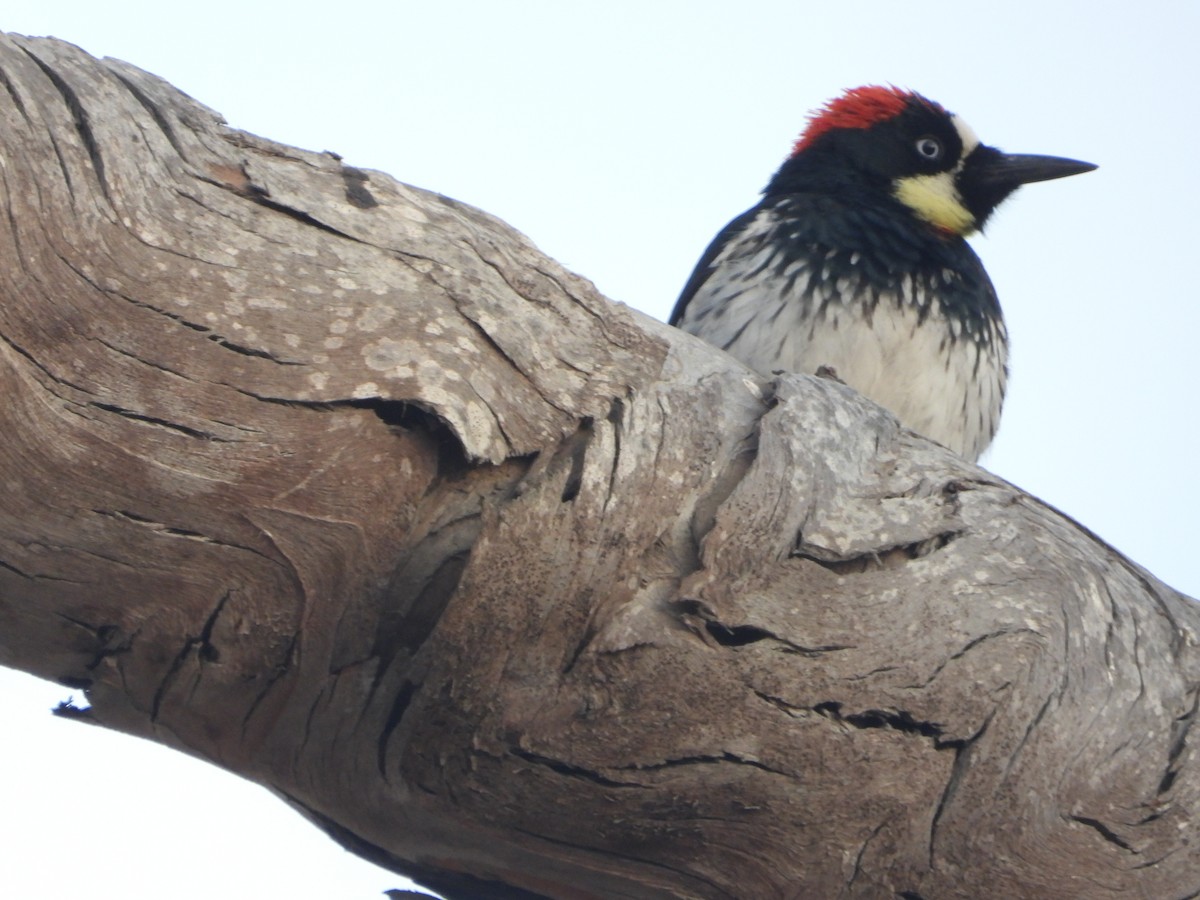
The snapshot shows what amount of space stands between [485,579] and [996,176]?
2.83 m

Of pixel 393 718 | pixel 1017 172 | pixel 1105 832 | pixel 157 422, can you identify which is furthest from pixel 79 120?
pixel 1017 172

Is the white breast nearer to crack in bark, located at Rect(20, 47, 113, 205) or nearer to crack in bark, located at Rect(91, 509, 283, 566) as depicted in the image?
crack in bark, located at Rect(91, 509, 283, 566)

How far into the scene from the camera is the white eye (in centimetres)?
445

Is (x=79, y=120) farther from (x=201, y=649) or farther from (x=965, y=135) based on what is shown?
(x=965, y=135)

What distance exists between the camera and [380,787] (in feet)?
7.51

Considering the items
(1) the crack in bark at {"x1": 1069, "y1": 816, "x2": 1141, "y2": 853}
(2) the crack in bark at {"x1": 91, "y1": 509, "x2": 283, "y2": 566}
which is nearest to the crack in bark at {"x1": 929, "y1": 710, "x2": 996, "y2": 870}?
(1) the crack in bark at {"x1": 1069, "y1": 816, "x2": 1141, "y2": 853}

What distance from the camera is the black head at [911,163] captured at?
4332 millimetres

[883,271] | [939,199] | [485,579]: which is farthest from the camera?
[939,199]

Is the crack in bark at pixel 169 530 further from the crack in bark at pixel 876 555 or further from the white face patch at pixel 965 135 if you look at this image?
the white face patch at pixel 965 135

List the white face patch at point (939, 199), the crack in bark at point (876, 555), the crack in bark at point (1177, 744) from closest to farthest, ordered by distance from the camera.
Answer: the crack in bark at point (876, 555)
the crack in bark at point (1177, 744)
the white face patch at point (939, 199)

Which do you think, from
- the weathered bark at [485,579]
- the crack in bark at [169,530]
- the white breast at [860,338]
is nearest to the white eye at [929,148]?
the white breast at [860,338]

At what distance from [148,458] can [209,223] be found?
37 centimetres

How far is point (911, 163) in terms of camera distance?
14.5 feet

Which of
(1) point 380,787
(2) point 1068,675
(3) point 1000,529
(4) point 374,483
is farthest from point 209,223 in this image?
(2) point 1068,675
